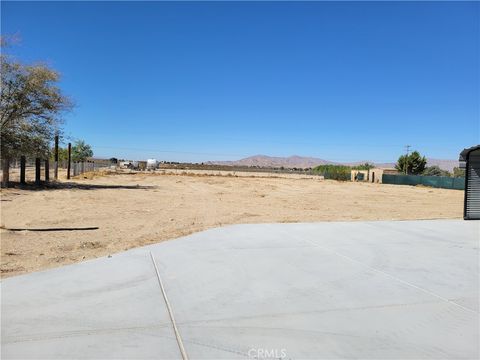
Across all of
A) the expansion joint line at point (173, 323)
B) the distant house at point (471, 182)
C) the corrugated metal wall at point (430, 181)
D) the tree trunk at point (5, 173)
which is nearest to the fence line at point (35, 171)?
the tree trunk at point (5, 173)

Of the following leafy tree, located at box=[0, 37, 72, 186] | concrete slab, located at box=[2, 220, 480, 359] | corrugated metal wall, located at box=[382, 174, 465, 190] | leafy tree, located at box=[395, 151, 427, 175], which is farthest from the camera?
leafy tree, located at box=[395, 151, 427, 175]

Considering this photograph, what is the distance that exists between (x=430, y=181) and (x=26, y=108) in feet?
164

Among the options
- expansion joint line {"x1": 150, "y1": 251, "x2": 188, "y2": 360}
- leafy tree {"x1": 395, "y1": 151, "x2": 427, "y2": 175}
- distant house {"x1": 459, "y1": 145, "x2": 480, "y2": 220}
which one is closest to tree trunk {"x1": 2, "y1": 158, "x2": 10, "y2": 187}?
expansion joint line {"x1": 150, "y1": 251, "x2": 188, "y2": 360}

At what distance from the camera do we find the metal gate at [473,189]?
45.2 ft

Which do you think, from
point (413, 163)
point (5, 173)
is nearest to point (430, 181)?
point (413, 163)

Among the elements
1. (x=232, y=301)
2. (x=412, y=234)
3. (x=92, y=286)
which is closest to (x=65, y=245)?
(x=92, y=286)

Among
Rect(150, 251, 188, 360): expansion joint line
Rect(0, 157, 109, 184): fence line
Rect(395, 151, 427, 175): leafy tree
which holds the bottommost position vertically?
Rect(150, 251, 188, 360): expansion joint line

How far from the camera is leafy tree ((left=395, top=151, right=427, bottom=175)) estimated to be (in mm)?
97125

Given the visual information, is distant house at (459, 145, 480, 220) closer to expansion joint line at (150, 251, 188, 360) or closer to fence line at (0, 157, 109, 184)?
expansion joint line at (150, 251, 188, 360)

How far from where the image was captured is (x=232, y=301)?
4.95 meters

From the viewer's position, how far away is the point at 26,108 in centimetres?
2652

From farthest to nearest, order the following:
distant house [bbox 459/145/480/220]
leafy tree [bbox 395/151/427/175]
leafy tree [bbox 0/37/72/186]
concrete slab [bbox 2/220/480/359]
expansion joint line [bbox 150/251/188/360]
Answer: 1. leafy tree [bbox 395/151/427/175]
2. leafy tree [bbox 0/37/72/186]
3. distant house [bbox 459/145/480/220]
4. concrete slab [bbox 2/220/480/359]
5. expansion joint line [bbox 150/251/188/360]

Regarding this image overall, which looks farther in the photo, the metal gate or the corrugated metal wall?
the corrugated metal wall

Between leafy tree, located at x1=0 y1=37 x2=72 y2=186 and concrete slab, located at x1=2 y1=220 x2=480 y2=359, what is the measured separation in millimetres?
22060
